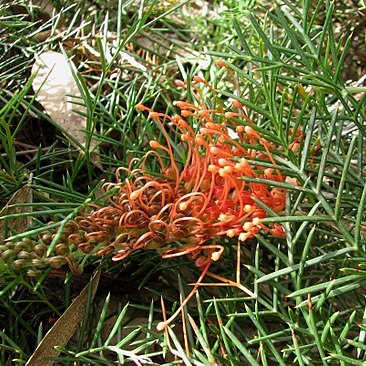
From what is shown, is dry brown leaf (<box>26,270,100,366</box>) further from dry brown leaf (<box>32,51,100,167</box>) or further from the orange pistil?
dry brown leaf (<box>32,51,100,167</box>)

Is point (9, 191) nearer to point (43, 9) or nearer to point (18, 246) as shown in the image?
point (18, 246)

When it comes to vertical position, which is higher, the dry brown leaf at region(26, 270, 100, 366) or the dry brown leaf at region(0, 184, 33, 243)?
the dry brown leaf at region(0, 184, 33, 243)

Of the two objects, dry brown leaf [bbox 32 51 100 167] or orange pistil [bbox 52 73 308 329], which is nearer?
orange pistil [bbox 52 73 308 329]

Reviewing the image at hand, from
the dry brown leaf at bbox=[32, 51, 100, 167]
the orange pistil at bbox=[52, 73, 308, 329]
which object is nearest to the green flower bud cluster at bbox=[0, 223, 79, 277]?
the orange pistil at bbox=[52, 73, 308, 329]

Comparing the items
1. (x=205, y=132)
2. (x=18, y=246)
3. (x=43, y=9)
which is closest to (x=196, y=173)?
(x=205, y=132)

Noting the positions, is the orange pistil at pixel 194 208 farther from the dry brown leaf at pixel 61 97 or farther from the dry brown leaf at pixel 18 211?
the dry brown leaf at pixel 61 97

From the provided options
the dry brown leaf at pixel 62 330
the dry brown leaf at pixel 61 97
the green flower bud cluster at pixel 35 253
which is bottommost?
the dry brown leaf at pixel 62 330

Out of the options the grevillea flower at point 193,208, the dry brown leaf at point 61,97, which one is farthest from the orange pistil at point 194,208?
the dry brown leaf at point 61,97
